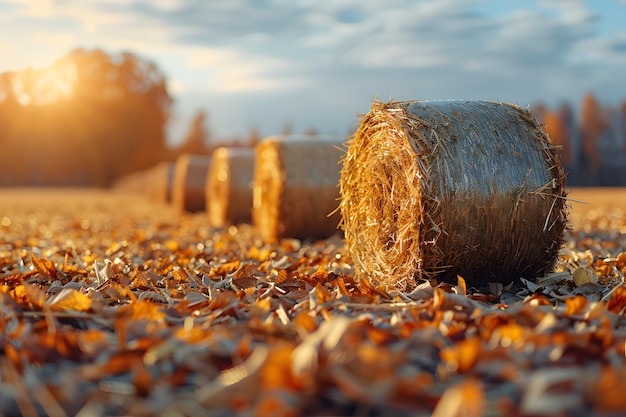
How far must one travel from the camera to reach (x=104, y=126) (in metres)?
58.3

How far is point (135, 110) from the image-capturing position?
58125 millimetres

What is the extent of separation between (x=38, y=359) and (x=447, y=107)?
3053 mm

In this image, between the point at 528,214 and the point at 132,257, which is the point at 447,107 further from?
Result: the point at 132,257

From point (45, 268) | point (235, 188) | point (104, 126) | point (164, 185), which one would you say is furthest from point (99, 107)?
point (45, 268)

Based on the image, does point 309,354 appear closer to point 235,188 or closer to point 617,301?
point 617,301

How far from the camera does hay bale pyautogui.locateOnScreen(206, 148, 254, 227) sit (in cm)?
1158

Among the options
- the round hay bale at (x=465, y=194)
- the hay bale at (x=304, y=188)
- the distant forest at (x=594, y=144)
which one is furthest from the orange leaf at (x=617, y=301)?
the distant forest at (x=594, y=144)

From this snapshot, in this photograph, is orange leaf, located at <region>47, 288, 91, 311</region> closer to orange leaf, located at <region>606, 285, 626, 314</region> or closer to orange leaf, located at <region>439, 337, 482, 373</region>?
orange leaf, located at <region>439, 337, 482, 373</region>

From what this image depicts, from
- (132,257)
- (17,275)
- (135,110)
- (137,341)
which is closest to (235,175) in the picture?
(132,257)

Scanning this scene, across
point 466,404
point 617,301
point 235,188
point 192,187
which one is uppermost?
point 466,404

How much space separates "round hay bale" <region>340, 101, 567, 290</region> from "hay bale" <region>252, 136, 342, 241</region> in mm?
3473

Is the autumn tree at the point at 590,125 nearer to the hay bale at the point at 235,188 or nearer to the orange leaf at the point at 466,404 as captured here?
the hay bale at the point at 235,188

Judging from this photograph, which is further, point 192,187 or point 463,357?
point 192,187

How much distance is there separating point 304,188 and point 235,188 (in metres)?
3.53
